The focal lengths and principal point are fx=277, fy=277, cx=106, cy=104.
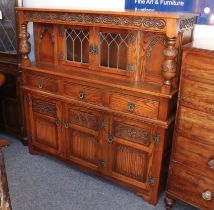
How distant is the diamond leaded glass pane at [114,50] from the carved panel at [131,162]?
0.68m

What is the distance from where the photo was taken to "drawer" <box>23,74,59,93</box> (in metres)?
2.44

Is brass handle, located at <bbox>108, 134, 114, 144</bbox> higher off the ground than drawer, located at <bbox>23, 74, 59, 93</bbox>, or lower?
lower

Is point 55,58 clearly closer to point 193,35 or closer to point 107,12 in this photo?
point 107,12

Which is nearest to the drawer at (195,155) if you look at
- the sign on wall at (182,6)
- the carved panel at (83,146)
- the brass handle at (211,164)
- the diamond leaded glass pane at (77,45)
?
the brass handle at (211,164)

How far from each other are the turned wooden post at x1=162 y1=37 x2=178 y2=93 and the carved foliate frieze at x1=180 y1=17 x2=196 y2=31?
16cm

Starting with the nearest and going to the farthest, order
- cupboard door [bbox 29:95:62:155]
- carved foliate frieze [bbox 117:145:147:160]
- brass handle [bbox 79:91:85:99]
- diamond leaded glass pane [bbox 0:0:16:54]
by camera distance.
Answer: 1. carved foliate frieze [bbox 117:145:147:160]
2. brass handle [bbox 79:91:85:99]
3. cupboard door [bbox 29:95:62:155]
4. diamond leaded glass pane [bbox 0:0:16:54]

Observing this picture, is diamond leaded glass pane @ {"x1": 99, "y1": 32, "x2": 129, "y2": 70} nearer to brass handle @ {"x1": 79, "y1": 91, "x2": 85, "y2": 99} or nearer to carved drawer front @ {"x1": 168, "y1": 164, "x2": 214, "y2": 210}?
brass handle @ {"x1": 79, "y1": 91, "x2": 85, "y2": 99}

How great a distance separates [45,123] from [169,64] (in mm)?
Answer: 1366

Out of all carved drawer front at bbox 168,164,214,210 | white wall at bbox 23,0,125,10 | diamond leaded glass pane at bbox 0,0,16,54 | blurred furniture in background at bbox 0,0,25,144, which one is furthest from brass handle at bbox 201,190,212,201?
diamond leaded glass pane at bbox 0,0,16,54

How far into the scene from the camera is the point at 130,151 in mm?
2219

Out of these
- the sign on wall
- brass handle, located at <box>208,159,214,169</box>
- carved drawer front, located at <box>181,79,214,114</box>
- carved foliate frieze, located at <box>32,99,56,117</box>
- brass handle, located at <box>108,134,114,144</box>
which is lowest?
brass handle, located at <box>108,134,114,144</box>

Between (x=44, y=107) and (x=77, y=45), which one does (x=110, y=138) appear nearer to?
(x=44, y=107)

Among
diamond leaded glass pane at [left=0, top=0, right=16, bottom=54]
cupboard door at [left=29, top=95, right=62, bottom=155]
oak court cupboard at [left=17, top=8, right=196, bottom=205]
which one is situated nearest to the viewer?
oak court cupboard at [left=17, top=8, right=196, bottom=205]

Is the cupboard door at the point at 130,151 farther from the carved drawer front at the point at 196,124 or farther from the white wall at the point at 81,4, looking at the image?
the white wall at the point at 81,4
